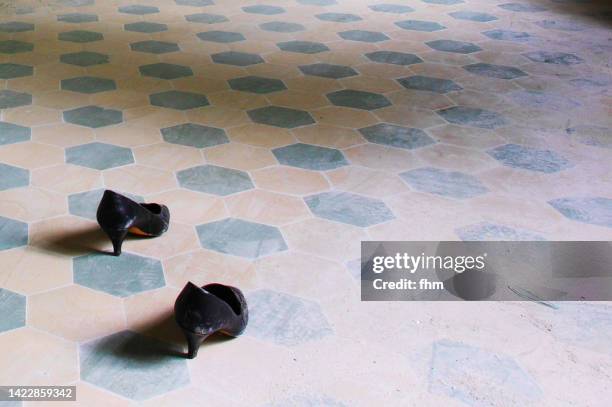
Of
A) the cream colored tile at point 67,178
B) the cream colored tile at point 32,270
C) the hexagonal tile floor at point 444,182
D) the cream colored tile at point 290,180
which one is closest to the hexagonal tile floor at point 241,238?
the cream colored tile at point 290,180

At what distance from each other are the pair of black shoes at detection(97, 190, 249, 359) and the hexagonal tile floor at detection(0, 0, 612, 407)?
45 millimetres

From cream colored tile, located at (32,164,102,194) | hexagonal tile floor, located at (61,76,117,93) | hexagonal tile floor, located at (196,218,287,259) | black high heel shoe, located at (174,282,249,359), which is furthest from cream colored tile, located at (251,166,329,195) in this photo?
hexagonal tile floor, located at (61,76,117,93)

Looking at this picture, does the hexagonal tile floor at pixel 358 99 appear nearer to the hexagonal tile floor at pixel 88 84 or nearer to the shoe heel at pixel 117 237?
the hexagonal tile floor at pixel 88 84

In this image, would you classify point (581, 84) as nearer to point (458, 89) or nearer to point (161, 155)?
point (458, 89)

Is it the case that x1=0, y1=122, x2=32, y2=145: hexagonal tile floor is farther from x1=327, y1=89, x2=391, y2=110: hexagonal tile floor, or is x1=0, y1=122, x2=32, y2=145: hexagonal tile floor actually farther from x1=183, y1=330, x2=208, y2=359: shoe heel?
x1=183, y1=330, x2=208, y2=359: shoe heel

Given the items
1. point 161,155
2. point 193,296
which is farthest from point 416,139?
point 193,296

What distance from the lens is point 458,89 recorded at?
3000 mm

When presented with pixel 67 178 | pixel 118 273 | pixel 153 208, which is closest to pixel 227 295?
pixel 118 273

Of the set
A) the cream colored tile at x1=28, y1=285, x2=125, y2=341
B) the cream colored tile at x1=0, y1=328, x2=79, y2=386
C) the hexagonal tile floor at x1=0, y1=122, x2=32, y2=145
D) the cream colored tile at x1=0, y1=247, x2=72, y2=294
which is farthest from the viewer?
the hexagonal tile floor at x1=0, y1=122, x2=32, y2=145

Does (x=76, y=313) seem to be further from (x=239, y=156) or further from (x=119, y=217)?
(x=239, y=156)

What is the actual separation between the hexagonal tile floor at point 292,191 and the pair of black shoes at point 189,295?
4 cm

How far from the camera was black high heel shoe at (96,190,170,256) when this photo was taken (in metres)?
1.58

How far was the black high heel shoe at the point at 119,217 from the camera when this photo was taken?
158cm

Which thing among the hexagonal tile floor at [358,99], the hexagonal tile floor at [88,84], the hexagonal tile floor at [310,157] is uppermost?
the hexagonal tile floor at [310,157]
